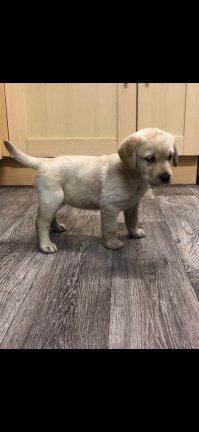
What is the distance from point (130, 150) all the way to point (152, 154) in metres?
0.08

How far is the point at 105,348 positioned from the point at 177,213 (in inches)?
49.4

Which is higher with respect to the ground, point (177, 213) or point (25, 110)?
point (25, 110)

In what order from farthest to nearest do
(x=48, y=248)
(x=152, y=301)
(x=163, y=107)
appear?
(x=163, y=107)
(x=48, y=248)
(x=152, y=301)

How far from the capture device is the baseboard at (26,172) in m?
2.75

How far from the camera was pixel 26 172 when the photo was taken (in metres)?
2.80

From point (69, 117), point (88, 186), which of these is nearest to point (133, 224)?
point (88, 186)

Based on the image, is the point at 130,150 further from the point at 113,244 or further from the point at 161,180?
the point at 113,244

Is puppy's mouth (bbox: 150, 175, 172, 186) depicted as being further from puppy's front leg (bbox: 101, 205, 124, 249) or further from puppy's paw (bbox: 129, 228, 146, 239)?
puppy's paw (bbox: 129, 228, 146, 239)

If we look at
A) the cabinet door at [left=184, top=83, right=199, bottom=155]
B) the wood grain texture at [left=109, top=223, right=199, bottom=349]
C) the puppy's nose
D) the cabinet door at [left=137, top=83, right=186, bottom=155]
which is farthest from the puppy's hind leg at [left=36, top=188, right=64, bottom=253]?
the cabinet door at [left=184, top=83, right=199, bottom=155]

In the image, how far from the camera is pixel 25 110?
261 cm

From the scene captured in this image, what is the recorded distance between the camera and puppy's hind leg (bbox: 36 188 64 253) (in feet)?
4.88
